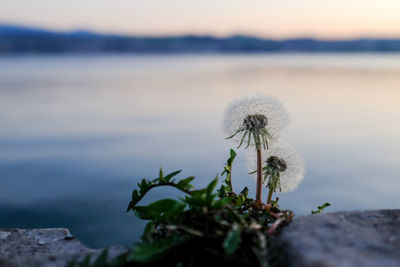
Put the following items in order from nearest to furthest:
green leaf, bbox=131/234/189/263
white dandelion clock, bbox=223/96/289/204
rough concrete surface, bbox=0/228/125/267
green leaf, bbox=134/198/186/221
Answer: green leaf, bbox=131/234/189/263
rough concrete surface, bbox=0/228/125/267
green leaf, bbox=134/198/186/221
white dandelion clock, bbox=223/96/289/204

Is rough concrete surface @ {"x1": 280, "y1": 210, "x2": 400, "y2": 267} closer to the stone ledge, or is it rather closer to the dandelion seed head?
the stone ledge

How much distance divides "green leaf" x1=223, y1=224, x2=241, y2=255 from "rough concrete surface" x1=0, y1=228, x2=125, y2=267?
0.63m

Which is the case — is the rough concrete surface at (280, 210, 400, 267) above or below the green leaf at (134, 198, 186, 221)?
below

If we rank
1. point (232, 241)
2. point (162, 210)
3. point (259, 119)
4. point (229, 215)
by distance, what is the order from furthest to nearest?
point (259, 119) < point (162, 210) < point (229, 215) < point (232, 241)

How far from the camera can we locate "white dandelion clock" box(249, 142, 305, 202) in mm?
2822

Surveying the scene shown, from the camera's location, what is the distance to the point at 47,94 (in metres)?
24.5

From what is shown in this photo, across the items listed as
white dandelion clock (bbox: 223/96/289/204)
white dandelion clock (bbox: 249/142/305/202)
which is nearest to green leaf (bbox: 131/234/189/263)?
white dandelion clock (bbox: 223/96/289/204)

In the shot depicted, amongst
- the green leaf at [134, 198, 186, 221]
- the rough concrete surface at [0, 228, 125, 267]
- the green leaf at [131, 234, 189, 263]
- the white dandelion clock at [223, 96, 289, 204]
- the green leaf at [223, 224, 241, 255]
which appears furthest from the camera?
the white dandelion clock at [223, 96, 289, 204]

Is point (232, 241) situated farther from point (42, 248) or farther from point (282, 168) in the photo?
point (42, 248)

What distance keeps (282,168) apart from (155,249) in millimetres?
1247

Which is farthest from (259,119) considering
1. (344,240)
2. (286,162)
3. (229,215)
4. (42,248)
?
(42,248)

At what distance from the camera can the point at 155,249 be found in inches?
75.1

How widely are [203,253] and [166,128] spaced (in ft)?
40.8

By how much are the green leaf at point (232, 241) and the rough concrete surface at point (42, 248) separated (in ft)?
2.06
